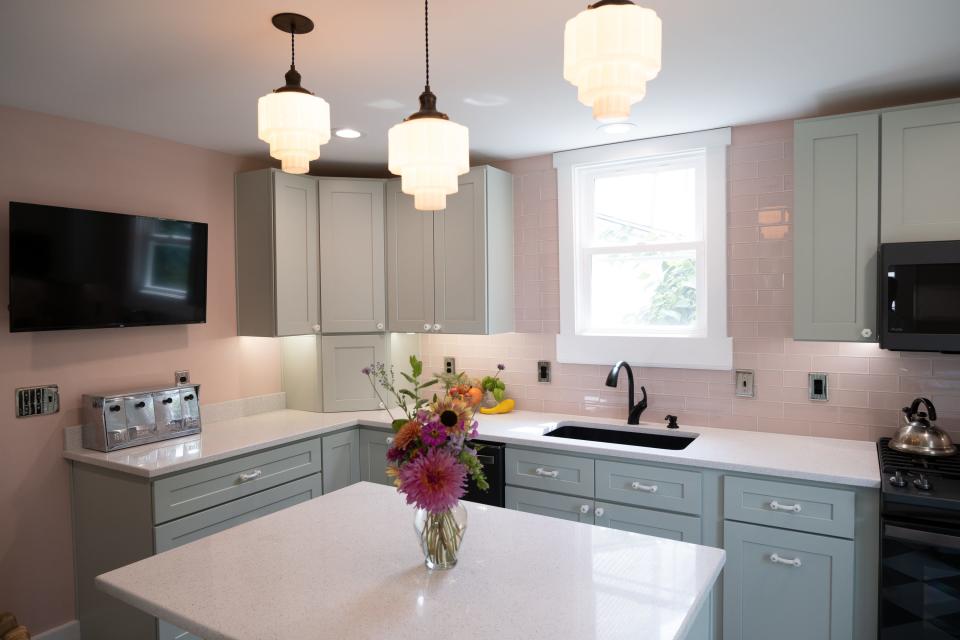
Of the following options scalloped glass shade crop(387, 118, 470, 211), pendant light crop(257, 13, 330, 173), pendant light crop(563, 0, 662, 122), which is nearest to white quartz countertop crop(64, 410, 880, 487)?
pendant light crop(257, 13, 330, 173)

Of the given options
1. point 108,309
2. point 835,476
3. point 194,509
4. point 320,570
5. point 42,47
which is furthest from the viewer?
point 108,309

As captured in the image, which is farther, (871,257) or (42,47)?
(871,257)

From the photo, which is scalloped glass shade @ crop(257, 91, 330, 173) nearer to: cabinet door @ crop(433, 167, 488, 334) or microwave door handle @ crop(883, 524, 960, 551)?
cabinet door @ crop(433, 167, 488, 334)

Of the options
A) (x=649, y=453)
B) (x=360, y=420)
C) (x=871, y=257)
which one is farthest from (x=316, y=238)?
(x=871, y=257)

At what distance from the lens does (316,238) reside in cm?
369

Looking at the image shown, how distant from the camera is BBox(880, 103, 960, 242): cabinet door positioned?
7.91 ft

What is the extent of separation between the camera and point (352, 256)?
3746mm

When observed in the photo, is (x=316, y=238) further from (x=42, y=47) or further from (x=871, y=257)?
(x=871, y=257)

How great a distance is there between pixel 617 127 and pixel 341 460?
230cm

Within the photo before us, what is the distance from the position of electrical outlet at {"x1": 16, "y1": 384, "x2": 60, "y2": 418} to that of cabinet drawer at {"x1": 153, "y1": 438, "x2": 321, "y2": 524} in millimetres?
697

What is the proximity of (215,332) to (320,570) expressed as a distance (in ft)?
7.60

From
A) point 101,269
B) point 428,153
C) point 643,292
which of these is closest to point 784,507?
point 643,292

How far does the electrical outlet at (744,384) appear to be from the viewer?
3137mm

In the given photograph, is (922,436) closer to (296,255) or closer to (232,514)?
(232,514)
